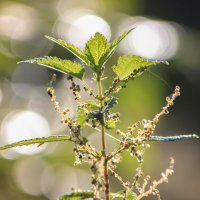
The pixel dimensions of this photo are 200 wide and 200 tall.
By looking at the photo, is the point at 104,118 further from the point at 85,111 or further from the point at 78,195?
the point at 78,195

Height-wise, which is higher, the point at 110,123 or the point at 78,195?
the point at 110,123

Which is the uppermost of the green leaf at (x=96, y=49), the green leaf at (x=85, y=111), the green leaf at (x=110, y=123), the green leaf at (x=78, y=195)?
the green leaf at (x=96, y=49)

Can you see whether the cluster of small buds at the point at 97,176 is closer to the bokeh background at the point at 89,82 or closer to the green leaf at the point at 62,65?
the green leaf at the point at 62,65

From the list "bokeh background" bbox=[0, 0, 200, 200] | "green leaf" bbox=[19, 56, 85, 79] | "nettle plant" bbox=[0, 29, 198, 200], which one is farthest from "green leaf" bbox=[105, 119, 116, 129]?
"bokeh background" bbox=[0, 0, 200, 200]

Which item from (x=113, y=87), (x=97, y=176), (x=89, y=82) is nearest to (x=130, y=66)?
(x=113, y=87)

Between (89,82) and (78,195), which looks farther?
(89,82)

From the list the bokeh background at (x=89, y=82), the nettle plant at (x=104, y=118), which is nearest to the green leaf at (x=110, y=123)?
the nettle plant at (x=104, y=118)
